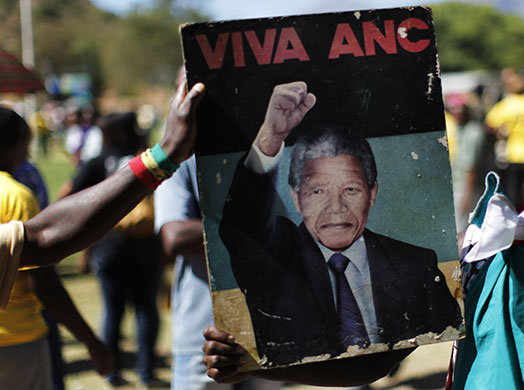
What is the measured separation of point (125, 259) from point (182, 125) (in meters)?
3.32

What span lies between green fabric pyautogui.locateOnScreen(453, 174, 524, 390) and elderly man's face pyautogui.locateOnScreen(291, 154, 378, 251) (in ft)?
1.24

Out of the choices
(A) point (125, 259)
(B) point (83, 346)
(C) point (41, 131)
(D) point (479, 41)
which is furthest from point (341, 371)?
(D) point (479, 41)

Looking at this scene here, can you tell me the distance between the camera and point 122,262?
4.80m

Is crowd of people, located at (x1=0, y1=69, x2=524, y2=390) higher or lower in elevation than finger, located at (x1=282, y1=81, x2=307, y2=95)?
lower

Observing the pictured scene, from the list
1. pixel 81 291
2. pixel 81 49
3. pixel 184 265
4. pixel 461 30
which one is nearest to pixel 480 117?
pixel 81 291

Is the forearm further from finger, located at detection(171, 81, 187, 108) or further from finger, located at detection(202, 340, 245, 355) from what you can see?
finger, located at detection(202, 340, 245, 355)

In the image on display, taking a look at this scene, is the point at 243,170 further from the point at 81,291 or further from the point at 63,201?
the point at 81,291

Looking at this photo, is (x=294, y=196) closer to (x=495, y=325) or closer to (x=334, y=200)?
(x=334, y=200)

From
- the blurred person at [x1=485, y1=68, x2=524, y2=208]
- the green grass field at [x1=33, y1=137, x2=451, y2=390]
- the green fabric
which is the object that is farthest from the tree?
the green fabric

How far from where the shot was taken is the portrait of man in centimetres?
164

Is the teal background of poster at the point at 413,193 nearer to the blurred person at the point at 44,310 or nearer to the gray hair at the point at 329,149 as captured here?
the gray hair at the point at 329,149

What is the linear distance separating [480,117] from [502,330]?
30.5 ft

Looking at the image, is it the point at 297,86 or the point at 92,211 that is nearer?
the point at 297,86

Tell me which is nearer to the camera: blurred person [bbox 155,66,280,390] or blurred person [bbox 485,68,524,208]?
blurred person [bbox 155,66,280,390]
